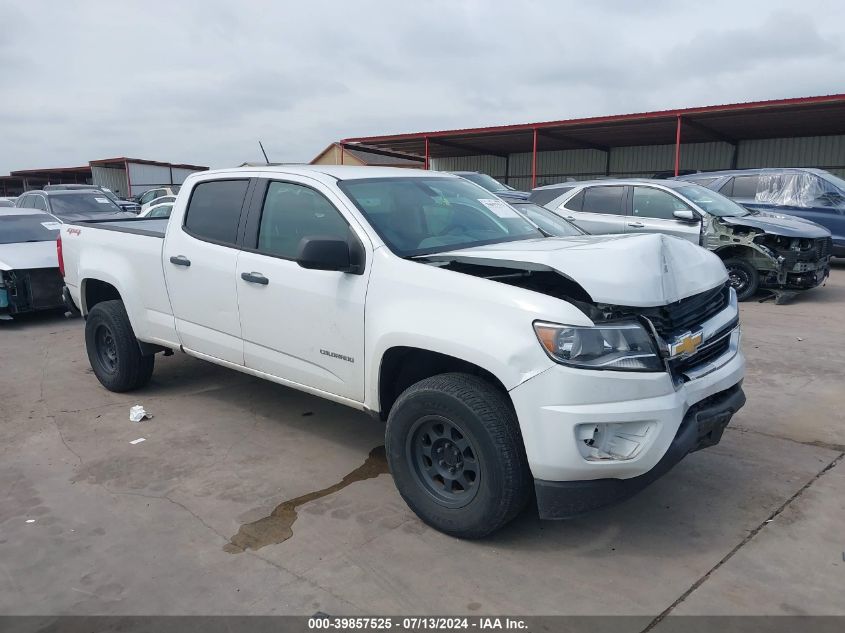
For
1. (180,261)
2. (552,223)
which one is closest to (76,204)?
(180,261)

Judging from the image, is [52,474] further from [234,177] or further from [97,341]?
[234,177]

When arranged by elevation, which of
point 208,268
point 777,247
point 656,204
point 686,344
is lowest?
point 777,247

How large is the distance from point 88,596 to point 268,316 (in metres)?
1.79

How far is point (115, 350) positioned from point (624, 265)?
4.32m

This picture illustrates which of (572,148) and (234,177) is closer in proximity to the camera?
(234,177)

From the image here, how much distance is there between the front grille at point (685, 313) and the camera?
313 cm

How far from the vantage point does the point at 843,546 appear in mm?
3199

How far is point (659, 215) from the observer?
9602 millimetres

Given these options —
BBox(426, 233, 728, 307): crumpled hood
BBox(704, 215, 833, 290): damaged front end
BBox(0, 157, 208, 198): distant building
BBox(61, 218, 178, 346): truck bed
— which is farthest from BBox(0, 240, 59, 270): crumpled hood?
BBox(0, 157, 208, 198): distant building

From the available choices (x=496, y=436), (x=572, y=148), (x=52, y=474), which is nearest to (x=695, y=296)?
(x=496, y=436)

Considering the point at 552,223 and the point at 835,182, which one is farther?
the point at 835,182

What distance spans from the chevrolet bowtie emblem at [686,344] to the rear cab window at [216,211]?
9.19 ft

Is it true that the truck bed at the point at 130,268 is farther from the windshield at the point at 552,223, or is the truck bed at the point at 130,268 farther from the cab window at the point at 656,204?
the cab window at the point at 656,204

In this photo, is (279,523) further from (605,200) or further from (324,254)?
(605,200)
